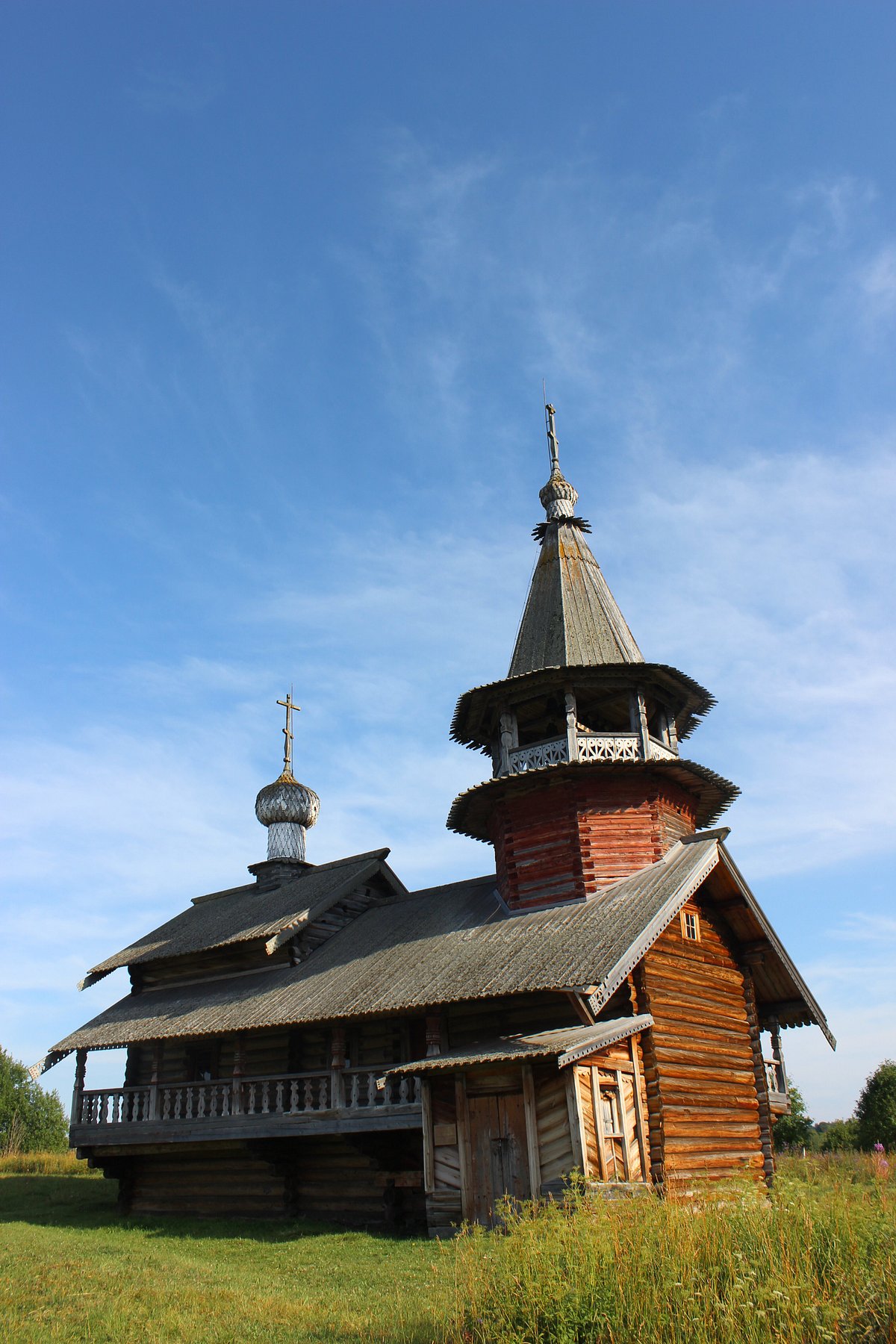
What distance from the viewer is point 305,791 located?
3027 centimetres

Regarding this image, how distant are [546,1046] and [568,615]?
1089 cm

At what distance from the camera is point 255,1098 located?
20.5 metres

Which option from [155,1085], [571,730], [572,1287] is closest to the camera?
[572,1287]

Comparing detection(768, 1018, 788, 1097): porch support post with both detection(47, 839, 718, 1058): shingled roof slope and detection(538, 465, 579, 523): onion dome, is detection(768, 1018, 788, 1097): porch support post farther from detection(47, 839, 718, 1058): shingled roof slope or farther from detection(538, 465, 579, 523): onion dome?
detection(538, 465, 579, 523): onion dome

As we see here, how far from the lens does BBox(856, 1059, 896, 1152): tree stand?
32.7m

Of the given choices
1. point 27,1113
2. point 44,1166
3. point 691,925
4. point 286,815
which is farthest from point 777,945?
point 27,1113

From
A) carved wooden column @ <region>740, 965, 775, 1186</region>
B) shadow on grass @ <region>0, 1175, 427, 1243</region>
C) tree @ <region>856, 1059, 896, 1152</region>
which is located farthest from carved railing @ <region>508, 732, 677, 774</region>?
tree @ <region>856, 1059, 896, 1152</region>

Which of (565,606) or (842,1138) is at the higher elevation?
(565,606)

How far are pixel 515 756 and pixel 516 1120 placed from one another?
285 inches

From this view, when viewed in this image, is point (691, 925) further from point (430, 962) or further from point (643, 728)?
point (430, 962)

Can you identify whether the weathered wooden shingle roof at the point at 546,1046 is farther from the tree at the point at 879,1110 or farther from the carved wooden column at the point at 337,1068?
the tree at the point at 879,1110

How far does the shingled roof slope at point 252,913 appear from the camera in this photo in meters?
22.7

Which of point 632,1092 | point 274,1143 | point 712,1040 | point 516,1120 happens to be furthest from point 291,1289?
point 712,1040

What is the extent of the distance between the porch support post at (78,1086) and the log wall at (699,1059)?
13.4m
